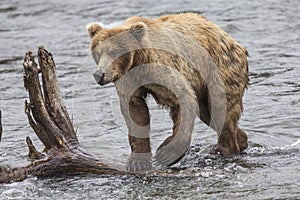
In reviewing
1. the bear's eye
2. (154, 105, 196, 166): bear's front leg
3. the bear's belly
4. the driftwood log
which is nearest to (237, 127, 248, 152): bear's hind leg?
(154, 105, 196, 166): bear's front leg

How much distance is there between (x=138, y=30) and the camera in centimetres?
687

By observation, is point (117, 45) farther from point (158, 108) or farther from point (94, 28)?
point (158, 108)

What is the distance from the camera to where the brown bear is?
22.6 feet

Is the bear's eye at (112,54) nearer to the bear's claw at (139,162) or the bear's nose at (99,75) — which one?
the bear's nose at (99,75)

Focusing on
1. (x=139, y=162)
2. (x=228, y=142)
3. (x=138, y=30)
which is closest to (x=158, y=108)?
(x=228, y=142)

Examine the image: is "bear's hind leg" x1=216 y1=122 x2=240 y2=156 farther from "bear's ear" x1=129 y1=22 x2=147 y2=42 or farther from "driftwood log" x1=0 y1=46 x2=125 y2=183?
"bear's ear" x1=129 y1=22 x2=147 y2=42

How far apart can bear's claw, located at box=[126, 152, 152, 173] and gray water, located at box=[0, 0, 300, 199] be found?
0.17m

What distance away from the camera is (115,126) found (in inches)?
358

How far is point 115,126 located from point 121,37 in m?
2.38

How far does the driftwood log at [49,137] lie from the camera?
684 cm

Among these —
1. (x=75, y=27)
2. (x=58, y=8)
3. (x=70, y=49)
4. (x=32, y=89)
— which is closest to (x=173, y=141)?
(x=32, y=89)

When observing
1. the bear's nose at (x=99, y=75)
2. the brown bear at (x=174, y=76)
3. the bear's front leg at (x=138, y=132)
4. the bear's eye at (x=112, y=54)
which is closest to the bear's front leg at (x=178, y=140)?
the brown bear at (x=174, y=76)

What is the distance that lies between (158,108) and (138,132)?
1.00 m

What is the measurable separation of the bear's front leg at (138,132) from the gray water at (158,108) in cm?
21
